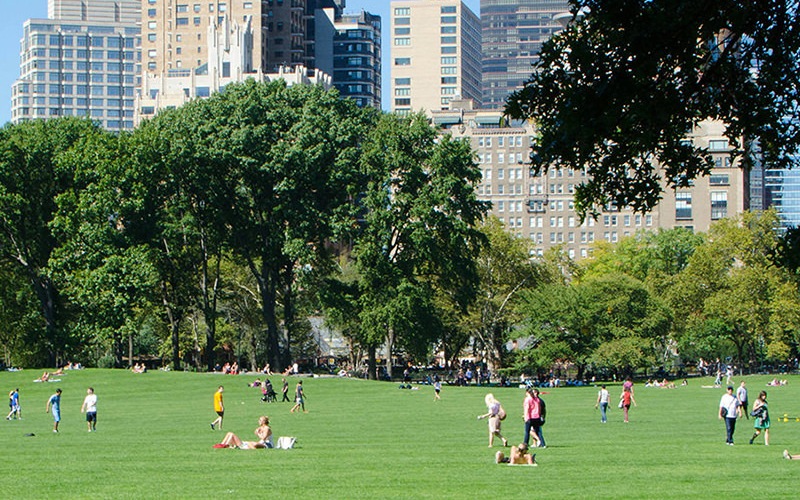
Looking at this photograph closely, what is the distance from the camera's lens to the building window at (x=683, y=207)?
193 metres

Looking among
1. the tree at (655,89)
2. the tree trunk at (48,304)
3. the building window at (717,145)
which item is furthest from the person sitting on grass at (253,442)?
the building window at (717,145)

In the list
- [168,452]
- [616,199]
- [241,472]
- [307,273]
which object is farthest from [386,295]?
[616,199]

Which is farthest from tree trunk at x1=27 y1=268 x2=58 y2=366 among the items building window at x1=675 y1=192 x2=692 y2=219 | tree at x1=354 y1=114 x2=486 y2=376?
building window at x1=675 y1=192 x2=692 y2=219

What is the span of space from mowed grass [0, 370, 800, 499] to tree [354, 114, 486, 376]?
21.5 m

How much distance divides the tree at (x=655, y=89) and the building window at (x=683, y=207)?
17779cm

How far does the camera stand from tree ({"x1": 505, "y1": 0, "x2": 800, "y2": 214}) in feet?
58.3

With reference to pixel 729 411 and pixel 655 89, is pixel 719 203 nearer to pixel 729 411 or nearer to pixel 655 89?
pixel 729 411

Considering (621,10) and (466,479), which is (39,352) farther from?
(621,10)

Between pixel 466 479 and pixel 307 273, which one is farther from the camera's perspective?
pixel 307 273

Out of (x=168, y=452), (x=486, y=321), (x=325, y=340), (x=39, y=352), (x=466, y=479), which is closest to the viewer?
(x=466, y=479)

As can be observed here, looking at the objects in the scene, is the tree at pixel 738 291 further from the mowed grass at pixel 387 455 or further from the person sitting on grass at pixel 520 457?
the person sitting on grass at pixel 520 457

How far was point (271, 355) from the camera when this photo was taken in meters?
93.2

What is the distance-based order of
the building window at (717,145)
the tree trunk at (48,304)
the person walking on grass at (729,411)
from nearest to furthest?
1. the person walking on grass at (729,411)
2. the tree trunk at (48,304)
3. the building window at (717,145)

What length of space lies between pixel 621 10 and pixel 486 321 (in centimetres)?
9885
